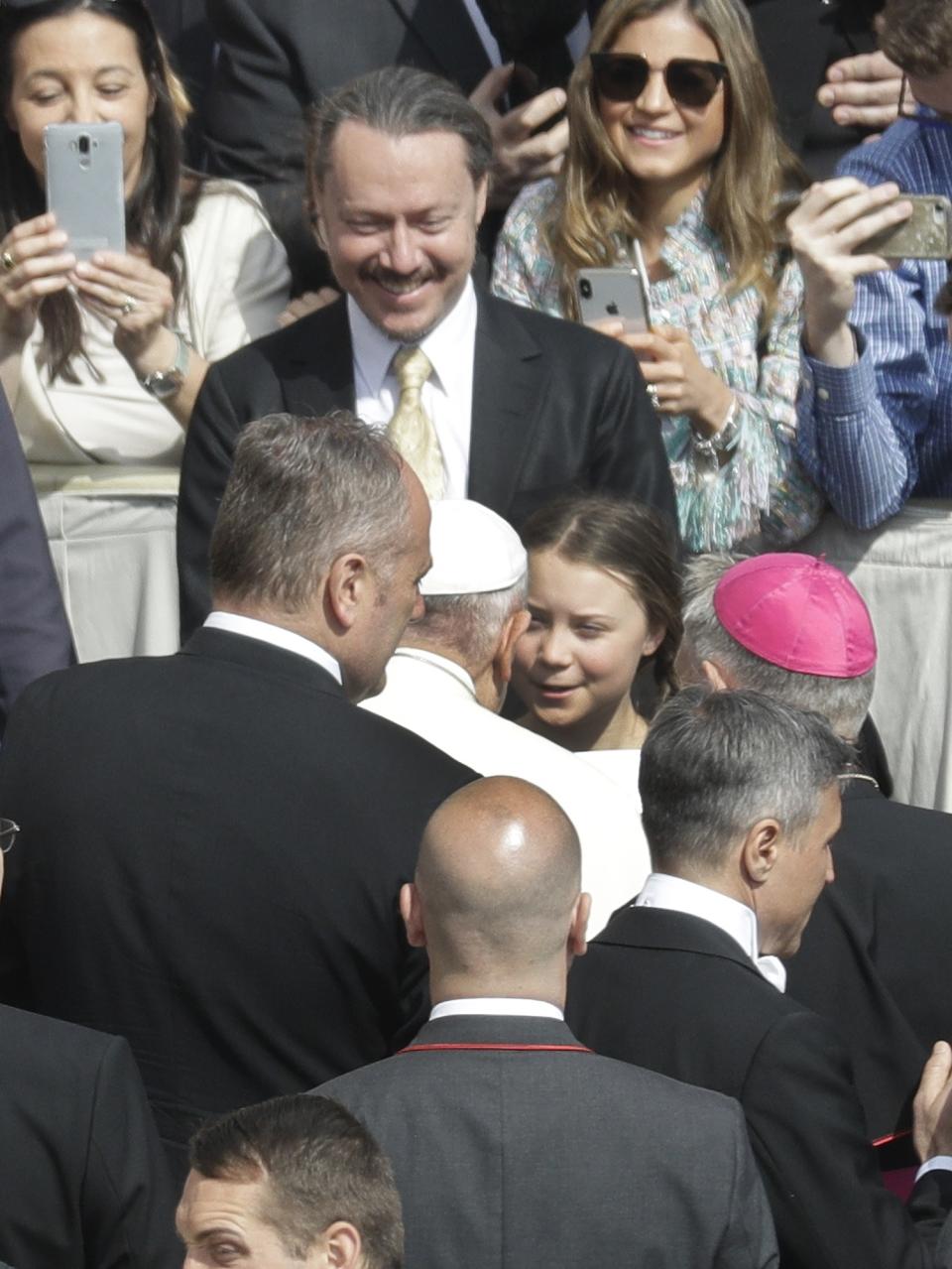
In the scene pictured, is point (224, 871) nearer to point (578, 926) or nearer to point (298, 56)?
point (578, 926)

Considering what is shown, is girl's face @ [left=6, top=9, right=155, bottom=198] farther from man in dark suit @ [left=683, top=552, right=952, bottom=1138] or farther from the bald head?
the bald head

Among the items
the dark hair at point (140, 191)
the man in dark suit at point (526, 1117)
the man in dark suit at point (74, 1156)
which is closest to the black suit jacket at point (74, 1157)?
the man in dark suit at point (74, 1156)

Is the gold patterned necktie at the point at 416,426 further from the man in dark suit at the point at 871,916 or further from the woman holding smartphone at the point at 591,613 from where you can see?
the man in dark suit at the point at 871,916

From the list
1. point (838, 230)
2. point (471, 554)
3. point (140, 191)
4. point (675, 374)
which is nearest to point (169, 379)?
point (140, 191)

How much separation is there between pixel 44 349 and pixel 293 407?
2.88 ft

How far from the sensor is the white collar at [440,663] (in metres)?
4.06

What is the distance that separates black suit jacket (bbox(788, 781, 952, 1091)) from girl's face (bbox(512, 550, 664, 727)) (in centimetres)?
94

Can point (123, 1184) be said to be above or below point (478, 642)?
below

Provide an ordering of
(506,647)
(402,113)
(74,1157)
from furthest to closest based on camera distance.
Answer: (402,113)
(506,647)
(74,1157)

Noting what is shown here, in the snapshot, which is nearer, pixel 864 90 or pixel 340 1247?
pixel 340 1247

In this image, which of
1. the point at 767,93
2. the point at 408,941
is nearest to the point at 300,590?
the point at 408,941

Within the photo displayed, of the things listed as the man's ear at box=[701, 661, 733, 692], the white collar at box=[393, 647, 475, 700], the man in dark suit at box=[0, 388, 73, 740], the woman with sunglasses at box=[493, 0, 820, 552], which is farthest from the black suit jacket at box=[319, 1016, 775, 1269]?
the woman with sunglasses at box=[493, 0, 820, 552]

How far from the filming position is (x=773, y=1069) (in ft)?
10.2

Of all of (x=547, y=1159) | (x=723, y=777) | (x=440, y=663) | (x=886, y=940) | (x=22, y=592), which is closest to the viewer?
(x=547, y=1159)
